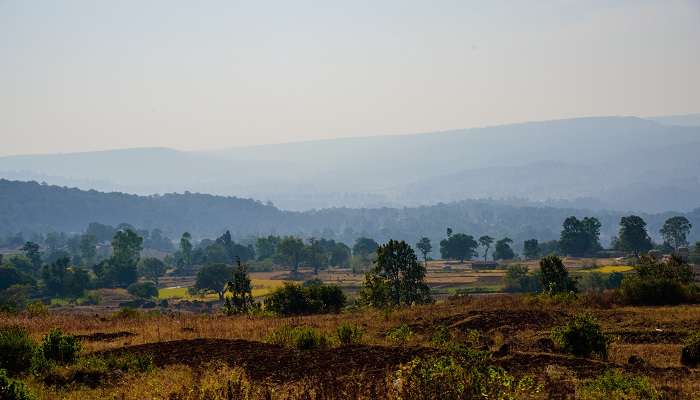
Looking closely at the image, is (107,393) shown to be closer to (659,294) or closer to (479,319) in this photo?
(479,319)

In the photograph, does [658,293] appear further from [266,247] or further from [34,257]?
[266,247]

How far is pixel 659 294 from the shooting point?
3272 centimetres

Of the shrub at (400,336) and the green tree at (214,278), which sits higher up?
the shrub at (400,336)

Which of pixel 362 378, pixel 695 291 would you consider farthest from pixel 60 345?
pixel 695 291

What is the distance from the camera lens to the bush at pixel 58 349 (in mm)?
17719

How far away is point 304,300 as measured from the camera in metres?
40.7

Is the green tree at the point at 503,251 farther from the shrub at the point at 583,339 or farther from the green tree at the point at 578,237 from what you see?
the shrub at the point at 583,339

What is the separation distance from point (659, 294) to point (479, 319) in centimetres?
1294

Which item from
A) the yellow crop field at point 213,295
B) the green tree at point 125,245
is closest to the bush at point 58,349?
the yellow crop field at point 213,295

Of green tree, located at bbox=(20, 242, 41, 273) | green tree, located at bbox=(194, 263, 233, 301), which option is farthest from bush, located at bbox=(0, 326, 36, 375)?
green tree, located at bbox=(20, 242, 41, 273)

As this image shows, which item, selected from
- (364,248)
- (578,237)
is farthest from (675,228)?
(364,248)

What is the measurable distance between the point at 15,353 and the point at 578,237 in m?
145

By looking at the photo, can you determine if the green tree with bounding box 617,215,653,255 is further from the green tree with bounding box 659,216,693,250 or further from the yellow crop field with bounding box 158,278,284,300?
the yellow crop field with bounding box 158,278,284,300

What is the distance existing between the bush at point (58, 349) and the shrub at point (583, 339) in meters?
14.7
